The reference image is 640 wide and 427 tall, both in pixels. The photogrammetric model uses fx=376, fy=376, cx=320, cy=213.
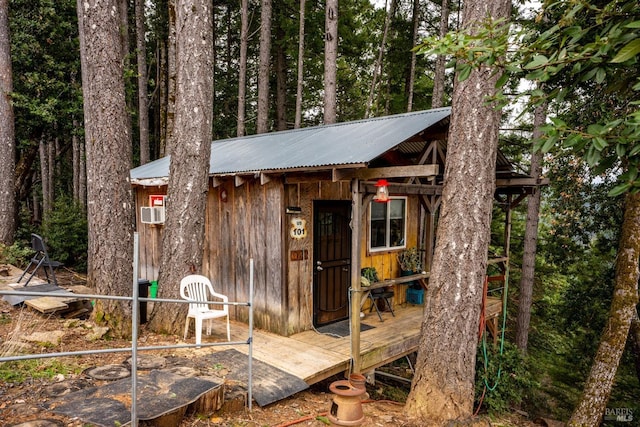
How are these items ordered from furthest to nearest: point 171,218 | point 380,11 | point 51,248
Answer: point 380,11 → point 51,248 → point 171,218

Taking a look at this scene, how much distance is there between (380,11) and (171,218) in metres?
16.5

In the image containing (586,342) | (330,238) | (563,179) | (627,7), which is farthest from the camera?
(586,342)

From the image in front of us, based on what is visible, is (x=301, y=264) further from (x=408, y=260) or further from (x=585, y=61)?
(x=585, y=61)

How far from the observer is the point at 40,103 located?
10086 millimetres

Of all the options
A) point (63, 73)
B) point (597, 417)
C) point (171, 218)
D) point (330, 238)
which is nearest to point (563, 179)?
point (597, 417)

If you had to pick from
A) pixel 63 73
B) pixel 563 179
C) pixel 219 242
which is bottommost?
pixel 219 242

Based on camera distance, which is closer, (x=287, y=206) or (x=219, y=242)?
(x=287, y=206)

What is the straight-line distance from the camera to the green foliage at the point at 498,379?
5672 millimetres

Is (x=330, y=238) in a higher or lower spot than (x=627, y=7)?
lower

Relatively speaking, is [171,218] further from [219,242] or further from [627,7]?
[627,7]

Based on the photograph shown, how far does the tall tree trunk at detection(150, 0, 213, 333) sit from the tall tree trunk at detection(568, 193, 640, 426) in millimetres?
6811

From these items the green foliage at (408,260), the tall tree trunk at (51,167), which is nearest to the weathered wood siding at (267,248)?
the green foliage at (408,260)

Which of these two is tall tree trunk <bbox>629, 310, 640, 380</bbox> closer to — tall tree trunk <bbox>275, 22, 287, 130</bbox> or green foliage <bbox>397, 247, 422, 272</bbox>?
green foliage <bbox>397, 247, 422, 272</bbox>

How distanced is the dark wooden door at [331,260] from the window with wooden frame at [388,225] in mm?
708
